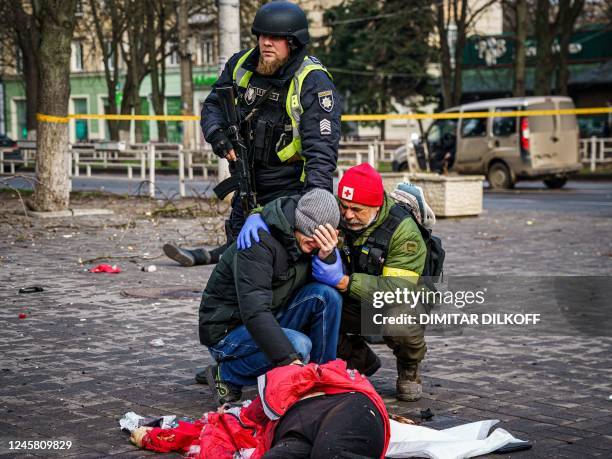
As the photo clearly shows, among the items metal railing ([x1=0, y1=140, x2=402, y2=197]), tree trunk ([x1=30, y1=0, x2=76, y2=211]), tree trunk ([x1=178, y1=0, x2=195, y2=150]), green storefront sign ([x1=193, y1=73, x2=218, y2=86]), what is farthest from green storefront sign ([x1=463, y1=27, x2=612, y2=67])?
tree trunk ([x1=30, y1=0, x2=76, y2=211])

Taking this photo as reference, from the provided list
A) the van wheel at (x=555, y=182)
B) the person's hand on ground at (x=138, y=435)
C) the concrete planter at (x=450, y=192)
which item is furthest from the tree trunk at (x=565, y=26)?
the person's hand on ground at (x=138, y=435)

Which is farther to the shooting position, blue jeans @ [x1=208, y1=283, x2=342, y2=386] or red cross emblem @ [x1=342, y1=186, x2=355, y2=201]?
red cross emblem @ [x1=342, y1=186, x2=355, y2=201]

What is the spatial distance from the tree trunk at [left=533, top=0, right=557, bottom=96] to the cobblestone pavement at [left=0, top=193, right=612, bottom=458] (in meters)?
22.3

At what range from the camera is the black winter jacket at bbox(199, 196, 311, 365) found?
4.71 meters

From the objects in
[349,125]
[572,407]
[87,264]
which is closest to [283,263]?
[572,407]

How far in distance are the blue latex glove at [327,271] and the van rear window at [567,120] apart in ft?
65.6

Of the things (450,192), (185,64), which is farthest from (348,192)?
(185,64)

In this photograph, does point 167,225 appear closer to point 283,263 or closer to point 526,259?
point 526,259

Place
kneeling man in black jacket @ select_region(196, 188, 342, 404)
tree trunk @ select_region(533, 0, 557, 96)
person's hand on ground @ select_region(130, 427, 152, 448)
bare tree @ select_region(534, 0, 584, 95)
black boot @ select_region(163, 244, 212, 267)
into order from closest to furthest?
person's hand on ground @ select_region(130, 427, 152, 448) → kneeling man in black jacket @ select_region(196, 188, 342, 404) → black boot @ select_region(163, 244, 212, 267) → tree trunk @ select_region(533, 0, 557, 96) → bare tree @ select_region(534, 0, 584, 95)

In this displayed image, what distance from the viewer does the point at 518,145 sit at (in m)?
24.0

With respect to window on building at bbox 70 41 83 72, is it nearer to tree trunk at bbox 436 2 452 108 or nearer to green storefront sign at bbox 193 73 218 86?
green storefront sign at bbox 193 73 218 86

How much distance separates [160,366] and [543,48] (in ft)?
95.6

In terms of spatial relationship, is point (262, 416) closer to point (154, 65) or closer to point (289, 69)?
point (289, 69)

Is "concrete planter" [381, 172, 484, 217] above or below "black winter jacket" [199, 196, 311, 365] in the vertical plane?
below
